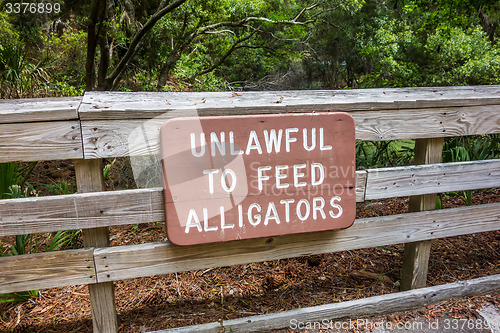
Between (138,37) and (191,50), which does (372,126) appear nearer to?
(138,37)

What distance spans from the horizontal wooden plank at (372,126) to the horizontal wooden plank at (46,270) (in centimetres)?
50

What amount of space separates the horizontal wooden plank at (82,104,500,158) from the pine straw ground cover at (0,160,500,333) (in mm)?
1064

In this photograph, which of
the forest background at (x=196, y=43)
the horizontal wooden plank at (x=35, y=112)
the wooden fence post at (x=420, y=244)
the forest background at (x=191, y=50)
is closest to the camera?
the horizontal wooden plank at (x=35, y=112)

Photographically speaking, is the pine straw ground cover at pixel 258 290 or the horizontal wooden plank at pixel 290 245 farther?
the pine straw ground cover at pixel 258 290

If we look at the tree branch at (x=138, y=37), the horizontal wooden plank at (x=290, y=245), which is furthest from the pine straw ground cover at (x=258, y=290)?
the tree branch at (x=138, y=37)

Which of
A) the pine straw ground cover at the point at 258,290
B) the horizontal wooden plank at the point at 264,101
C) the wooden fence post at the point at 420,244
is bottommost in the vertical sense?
the pine straw ground cover at the point at 258,290

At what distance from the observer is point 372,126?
1.78 m

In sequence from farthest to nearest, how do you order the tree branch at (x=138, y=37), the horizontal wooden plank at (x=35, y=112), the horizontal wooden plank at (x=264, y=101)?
1. the tree branch at (x=138, y=37)
2. the horizontal wooden plank at (x=264, y=101)
3. the horizontal wooden plank at (x=35, y=112)

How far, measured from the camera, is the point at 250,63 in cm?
1288

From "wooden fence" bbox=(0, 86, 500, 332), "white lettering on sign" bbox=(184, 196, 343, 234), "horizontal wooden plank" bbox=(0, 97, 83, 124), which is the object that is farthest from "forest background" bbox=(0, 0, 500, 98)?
"white lettering on sign" bbox=(184, 196, 343, 234)

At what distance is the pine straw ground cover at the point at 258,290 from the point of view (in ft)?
6.67

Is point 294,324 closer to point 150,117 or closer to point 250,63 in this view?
point 150,117

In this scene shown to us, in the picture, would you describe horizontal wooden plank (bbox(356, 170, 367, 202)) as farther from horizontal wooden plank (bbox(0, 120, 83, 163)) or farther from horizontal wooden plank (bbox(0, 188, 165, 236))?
horizontal wooden plank (bbox(0, 120, 83, 163))

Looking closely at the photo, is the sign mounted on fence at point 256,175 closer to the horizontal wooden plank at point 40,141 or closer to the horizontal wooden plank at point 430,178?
the horizontal wooden plank at point 430,178
